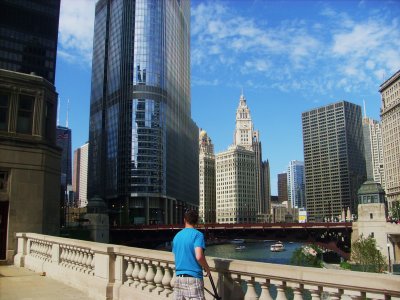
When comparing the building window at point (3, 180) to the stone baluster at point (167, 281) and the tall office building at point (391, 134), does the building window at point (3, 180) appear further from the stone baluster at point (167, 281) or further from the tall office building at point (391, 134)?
the tall office building at point (391, 134)

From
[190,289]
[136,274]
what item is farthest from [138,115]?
[190,289]

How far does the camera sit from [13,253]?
1705 centimetres

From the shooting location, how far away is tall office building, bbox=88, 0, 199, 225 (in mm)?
142500

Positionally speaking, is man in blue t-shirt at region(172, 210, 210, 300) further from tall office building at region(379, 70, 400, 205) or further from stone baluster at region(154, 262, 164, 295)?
tall office building at region(379, 70, 400, 205)

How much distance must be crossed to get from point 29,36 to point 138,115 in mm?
50819

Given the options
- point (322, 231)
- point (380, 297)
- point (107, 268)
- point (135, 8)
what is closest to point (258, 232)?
point (322, 231)

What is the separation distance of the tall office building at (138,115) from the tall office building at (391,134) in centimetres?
8013

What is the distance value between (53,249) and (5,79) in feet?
26.7

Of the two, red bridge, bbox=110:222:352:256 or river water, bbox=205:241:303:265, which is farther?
river water, bbox=205:241:303:265

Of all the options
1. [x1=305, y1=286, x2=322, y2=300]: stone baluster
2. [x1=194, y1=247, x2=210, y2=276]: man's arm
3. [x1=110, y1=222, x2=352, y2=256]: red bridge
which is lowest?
[x1=110, y1=222, x2=352, y2=256]: red bridge

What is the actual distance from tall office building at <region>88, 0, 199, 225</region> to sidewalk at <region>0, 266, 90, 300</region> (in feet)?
393

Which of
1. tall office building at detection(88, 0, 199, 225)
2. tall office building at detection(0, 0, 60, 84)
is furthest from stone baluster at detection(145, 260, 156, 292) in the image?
tall office building at detection(88, 0, 199, 225)

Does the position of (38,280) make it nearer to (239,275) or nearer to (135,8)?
(239,275)

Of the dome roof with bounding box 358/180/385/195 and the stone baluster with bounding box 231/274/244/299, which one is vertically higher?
the dome roof with bounding box 358/180/385/195
